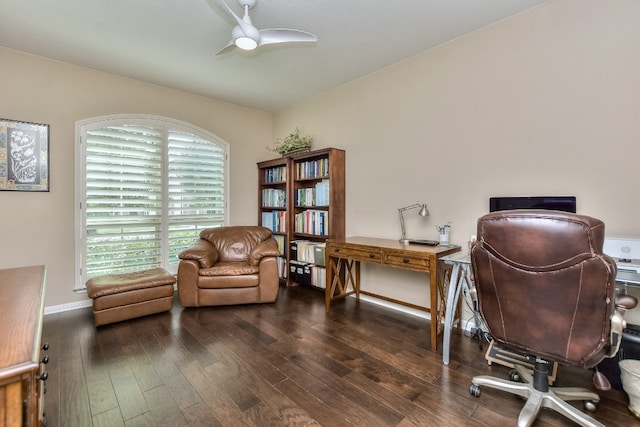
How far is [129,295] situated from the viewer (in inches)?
110

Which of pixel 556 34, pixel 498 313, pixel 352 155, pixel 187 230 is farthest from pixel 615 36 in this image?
pixel 187 230

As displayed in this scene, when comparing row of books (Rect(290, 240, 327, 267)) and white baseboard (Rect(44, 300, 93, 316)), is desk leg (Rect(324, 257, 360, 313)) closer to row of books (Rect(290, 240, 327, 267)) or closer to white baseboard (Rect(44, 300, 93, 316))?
row of books (Rect(290, 240, 327, 267))

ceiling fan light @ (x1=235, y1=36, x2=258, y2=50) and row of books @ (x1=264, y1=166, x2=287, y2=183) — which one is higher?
ceiling fan light @ (x1=235, y1=36, x2=258, y2=50)

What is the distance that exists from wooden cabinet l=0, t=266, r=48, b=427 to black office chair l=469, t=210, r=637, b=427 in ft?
5.83

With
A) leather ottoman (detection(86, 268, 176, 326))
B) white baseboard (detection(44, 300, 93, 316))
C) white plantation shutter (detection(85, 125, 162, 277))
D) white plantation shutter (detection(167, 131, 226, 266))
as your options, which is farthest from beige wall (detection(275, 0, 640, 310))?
white baseboard (detection(44, 300, 93, 316))

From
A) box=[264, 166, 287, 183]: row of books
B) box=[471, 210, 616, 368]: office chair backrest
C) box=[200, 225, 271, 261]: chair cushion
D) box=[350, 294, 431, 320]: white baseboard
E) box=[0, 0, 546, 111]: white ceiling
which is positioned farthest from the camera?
box=[264, 166, 287, 183]: row of books

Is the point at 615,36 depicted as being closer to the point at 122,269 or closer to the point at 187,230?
the point at 187,230

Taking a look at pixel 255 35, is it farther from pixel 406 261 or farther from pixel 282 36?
pixel 406 261

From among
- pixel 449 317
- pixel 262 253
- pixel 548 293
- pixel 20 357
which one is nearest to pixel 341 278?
pixel 262 253

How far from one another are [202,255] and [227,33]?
2239mm

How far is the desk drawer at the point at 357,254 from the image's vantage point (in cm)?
267

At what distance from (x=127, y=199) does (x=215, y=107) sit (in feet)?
5.80

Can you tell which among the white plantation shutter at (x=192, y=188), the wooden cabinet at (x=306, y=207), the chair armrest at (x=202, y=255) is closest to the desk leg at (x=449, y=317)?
the wooden cabinet at (x=306, y=207)

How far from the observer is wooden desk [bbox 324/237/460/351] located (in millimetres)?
2299
